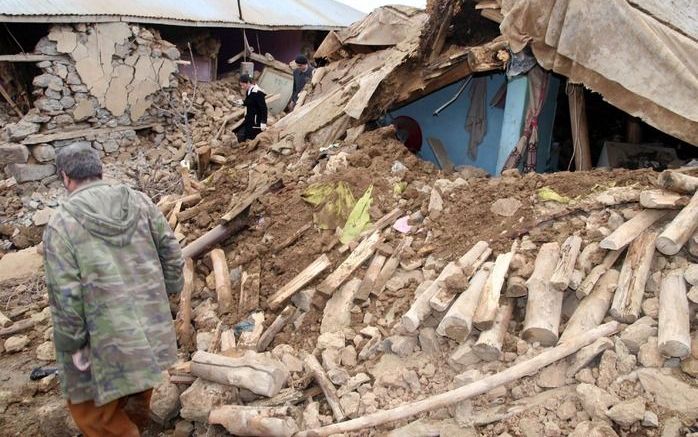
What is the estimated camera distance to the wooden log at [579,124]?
7.04 meters

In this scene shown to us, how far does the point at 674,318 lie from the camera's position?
130 inches

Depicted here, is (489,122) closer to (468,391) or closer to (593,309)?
(593,309)

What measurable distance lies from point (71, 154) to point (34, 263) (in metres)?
4.89

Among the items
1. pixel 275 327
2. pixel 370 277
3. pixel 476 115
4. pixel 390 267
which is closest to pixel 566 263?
pixel 390 267

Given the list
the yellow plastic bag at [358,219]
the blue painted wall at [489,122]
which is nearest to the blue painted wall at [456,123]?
the blue painted wall at [489,122]

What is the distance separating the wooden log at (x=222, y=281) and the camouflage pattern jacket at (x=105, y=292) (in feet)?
5.96

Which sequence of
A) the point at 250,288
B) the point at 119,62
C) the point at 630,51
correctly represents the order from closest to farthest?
the point at 250,288 → the point at 630,51 → the point at 119,62

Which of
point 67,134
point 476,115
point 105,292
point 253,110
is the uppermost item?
point 476,115

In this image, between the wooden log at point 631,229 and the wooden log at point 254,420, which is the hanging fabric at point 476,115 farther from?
the wooden log at point 254,420

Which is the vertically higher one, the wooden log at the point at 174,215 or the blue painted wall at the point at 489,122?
the blue painted wall at the point at 489,122

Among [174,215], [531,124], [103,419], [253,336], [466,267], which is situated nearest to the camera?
[103,419]

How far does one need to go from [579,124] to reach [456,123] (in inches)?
80.0

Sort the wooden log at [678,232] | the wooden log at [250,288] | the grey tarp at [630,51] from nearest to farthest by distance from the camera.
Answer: the wooden log at [678,232]
the wooden log at [250,288]
the grey tarp at [630,51]

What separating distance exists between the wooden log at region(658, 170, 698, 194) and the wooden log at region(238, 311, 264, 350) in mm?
3770
